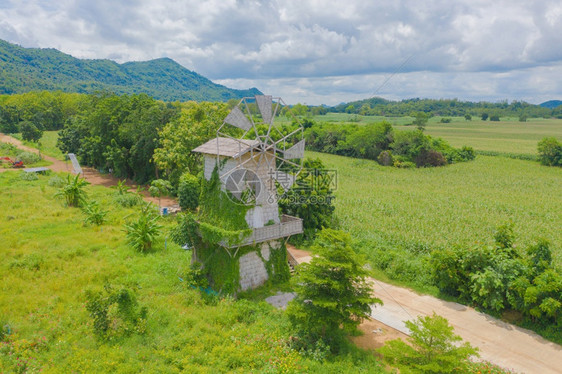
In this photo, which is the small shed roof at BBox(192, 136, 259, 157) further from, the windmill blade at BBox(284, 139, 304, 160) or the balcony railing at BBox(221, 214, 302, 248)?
the balcony railing at BBox(221, 214, 302, 248)

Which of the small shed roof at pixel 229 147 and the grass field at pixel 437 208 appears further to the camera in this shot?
the grass field at pixel 437 208

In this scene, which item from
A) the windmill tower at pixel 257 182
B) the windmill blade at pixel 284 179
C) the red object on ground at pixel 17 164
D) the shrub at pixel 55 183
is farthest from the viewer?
the red object on ground at pixel 17 164

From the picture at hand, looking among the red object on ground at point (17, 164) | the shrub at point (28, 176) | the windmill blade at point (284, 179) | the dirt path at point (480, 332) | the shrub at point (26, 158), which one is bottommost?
the dirt path at point (480, 332)

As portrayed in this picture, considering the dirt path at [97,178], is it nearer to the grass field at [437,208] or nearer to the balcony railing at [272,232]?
the grass field at [437,208]

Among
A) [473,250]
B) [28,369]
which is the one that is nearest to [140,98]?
[28,369]

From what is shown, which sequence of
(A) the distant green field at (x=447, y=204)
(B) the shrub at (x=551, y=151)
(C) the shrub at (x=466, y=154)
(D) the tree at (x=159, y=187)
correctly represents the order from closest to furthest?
(A) the distant green field at (x=447, y=204), (D) the tree at (x=159, y=187), (B) the shrub at (x=551, y=151), (C) the shrub at (x=466, y=154)

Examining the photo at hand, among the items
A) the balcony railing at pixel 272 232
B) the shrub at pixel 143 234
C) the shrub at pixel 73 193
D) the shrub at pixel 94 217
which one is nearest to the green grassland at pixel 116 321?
the shrub at pixel 143 234

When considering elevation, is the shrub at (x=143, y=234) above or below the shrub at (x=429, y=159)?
below
